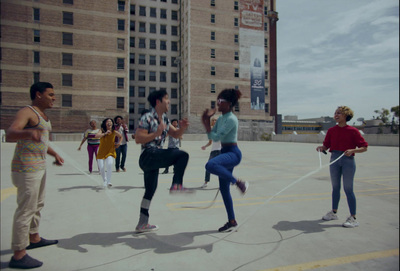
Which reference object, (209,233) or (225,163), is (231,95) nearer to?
(225,163)

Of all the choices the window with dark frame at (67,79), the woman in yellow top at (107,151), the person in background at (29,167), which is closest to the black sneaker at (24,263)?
the person in background at (29,167)

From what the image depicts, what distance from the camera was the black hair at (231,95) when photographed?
2839 millimetres

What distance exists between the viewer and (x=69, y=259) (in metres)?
3.09

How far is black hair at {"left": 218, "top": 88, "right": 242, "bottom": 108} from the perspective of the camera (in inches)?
112

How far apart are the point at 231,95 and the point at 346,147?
271cm

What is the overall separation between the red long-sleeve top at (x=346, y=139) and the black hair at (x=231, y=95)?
257 cm

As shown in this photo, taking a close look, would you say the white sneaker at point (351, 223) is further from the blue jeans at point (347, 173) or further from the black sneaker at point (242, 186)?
the black sneaker at point (242, 186)

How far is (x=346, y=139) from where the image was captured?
174 inches

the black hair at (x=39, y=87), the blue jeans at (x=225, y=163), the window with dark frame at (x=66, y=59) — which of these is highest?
the window with dark frame at (x=66, y=59)

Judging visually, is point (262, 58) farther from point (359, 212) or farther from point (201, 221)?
point (359, 212)

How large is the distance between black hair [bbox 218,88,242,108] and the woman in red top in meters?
2.24

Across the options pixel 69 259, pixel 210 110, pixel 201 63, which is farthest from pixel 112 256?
pixel 201 63

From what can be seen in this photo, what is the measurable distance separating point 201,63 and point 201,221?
2687 mm

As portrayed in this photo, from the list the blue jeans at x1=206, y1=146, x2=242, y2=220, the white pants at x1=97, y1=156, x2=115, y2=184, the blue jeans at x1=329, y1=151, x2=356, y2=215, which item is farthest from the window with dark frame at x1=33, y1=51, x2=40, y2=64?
the blue jeans at x1=329, y1=151, x2=356, y2=215
